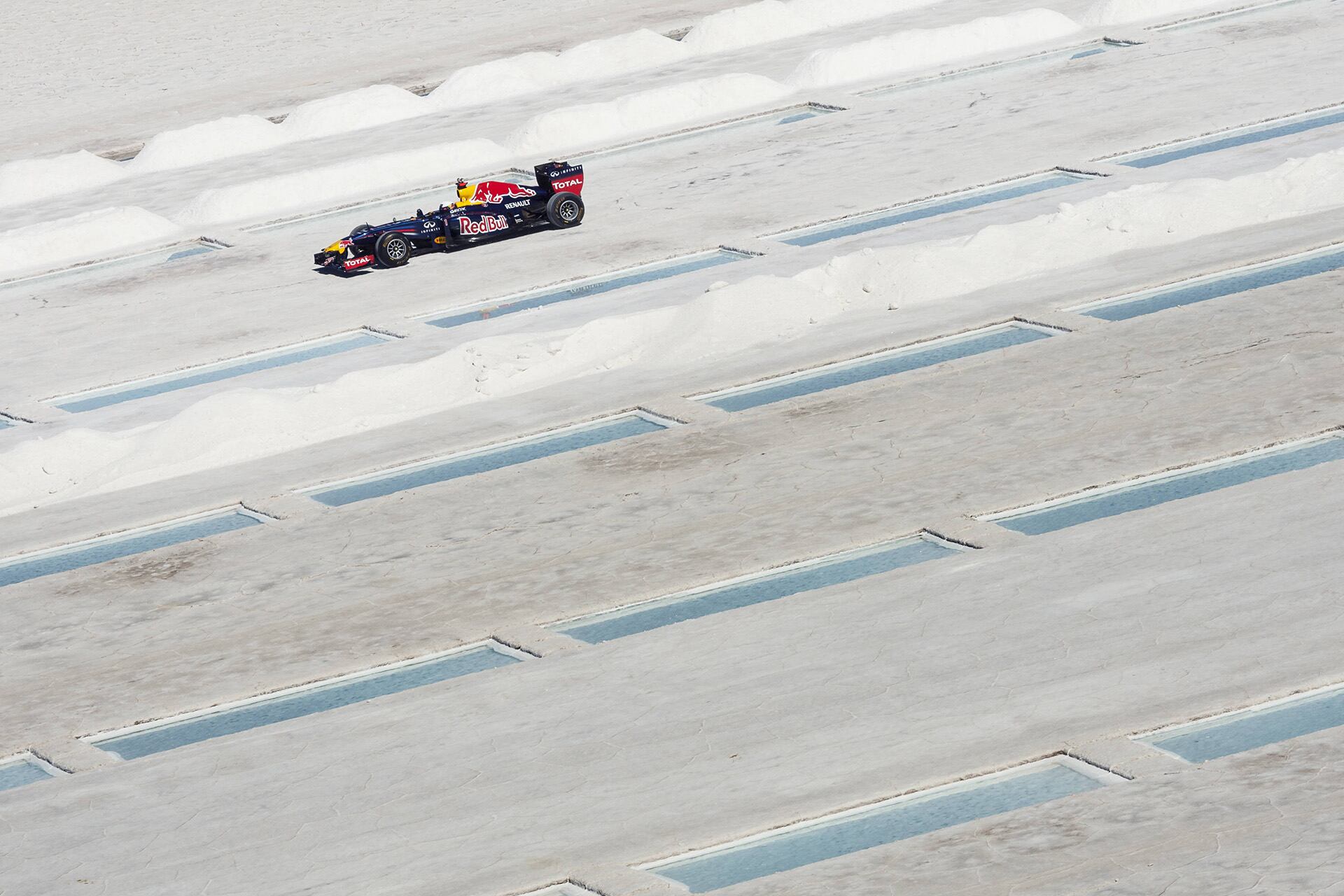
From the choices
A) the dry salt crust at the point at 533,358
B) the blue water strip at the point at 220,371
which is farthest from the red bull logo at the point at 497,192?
the blue water strip at the point at 220,371

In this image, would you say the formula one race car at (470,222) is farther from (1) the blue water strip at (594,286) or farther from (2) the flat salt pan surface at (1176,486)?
(2) the flat salt pan surface at (1176,486)

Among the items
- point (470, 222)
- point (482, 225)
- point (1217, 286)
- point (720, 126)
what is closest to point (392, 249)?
point (470, 222)

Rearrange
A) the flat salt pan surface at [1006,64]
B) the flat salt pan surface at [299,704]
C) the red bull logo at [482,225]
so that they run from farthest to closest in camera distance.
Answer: the flat salt pan surface at [1006,64] → the red bull logo at [482,225] → the flat salt pan surface at [299,704]

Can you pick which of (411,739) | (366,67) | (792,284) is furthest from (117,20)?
(411,739)

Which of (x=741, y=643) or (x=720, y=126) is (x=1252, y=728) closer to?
(x=741, y=643)

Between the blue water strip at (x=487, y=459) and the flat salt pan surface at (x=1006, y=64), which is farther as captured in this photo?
the flat salt pan surface at (x=1006, y=64)

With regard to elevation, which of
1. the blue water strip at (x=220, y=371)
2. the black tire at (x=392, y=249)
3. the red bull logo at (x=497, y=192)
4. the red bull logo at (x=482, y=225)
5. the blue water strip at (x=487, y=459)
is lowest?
the blue water strip at (x=487, y=459)

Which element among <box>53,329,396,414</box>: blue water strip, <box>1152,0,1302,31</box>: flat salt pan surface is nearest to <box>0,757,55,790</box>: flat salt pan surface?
<box>53,329,396,414</box>: blue water strip
